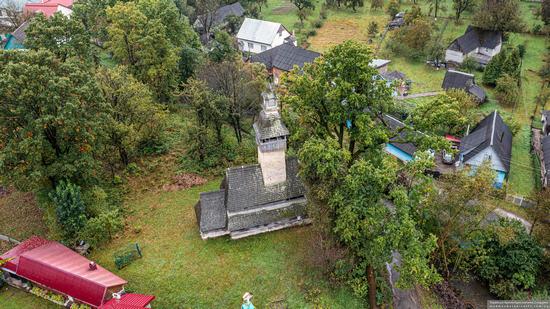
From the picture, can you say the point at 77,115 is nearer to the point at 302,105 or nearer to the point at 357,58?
the point at 302,105

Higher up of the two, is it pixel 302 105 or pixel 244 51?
pixel 302 105

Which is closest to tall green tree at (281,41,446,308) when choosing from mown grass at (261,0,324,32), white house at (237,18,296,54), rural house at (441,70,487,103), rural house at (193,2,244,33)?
rural house at (441,70,487,103)

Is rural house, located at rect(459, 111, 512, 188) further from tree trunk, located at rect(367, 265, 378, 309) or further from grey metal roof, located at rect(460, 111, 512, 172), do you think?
tree trunk, located at rect(367, 265, 378, 309)

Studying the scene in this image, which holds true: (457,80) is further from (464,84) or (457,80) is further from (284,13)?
(284,13)

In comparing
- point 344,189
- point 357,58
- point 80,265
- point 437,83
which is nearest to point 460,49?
point 437,83

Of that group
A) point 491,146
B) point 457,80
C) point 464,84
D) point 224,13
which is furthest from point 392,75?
point 224,13

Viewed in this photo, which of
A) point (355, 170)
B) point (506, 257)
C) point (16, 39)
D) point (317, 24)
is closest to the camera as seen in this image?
point (355, 170)
